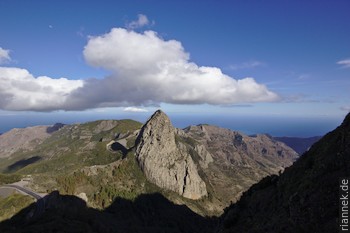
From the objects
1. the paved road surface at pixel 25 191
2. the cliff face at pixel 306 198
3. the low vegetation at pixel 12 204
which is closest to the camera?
the cliff face at pixel 306 198

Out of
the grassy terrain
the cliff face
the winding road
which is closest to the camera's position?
the cliff face

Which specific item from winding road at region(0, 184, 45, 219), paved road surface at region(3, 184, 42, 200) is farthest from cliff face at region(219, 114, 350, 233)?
paved road surface at region(3, 184, 42, 200)

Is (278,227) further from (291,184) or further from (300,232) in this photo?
(291,184)

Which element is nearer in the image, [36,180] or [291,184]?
[291,184]

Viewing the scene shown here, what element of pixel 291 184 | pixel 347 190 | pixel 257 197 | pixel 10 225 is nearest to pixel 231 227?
pixel 257 197

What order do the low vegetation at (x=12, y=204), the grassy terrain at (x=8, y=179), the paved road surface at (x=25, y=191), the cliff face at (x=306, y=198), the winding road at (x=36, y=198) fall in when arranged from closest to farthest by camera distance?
the cliff face at (x=306, y=198)
the low vegetation at (x=12, y=204)
the winding road at (x=36, y=198)
the paved road surface at (x=25, y=191)
the grassy terrain at (x=8, y=179)

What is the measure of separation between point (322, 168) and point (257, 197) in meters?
20.8

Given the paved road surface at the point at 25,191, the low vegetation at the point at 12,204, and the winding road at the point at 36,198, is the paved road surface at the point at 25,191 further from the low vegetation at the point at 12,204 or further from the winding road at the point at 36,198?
the low vegetation at the point at 12,204

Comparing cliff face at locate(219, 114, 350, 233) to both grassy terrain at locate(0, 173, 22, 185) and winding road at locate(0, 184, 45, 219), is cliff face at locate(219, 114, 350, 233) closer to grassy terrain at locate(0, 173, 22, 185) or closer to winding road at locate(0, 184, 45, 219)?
winding road at locate(0, 184, 45, 219)

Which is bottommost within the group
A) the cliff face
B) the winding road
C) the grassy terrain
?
the winding road

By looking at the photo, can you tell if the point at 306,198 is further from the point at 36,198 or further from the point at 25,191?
the point at 25,191

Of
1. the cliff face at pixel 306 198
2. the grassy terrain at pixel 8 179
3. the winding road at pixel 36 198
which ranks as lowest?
the winding road at pixel 36 198

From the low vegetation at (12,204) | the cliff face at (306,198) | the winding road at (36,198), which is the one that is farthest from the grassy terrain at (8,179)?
the cliff face at (306,198)

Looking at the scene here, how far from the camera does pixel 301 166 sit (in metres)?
52.7
